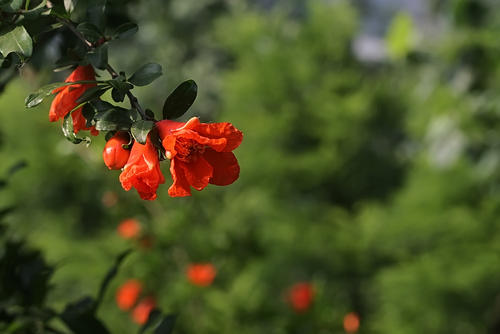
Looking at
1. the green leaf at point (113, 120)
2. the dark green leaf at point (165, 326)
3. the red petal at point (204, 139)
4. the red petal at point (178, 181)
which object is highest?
the red petal at point (204, 139)

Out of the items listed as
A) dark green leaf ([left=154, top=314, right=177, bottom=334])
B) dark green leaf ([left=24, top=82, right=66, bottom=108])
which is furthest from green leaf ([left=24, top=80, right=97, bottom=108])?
dark green leaf ([left=154, top=314, right=177, bottom=334])

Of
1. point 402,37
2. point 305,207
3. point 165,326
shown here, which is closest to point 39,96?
point 165,326

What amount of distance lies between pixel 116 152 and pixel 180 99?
2.5 inches

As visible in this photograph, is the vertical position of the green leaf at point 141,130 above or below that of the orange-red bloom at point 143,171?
above

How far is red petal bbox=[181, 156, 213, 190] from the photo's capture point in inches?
16.3

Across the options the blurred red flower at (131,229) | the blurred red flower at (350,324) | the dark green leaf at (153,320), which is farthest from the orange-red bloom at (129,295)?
the dark green leaf at (153,320)

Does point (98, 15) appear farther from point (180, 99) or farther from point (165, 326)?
point (165, 326)

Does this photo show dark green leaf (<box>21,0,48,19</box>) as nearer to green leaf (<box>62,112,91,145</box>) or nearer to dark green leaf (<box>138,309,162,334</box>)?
green leaf (<box>62,112,91,145</box>)

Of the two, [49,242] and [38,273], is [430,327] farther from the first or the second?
[38,273]

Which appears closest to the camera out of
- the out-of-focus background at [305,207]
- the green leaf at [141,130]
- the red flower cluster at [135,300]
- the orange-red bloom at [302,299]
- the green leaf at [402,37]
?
the green leaf at [141,130]

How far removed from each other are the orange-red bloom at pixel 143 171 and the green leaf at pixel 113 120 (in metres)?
0.02

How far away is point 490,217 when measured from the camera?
2777 millimetres

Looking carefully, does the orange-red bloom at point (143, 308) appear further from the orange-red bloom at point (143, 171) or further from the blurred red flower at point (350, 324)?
the orange-red bloom at point (143, 171)

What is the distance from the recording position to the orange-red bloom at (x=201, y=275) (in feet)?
6.11
